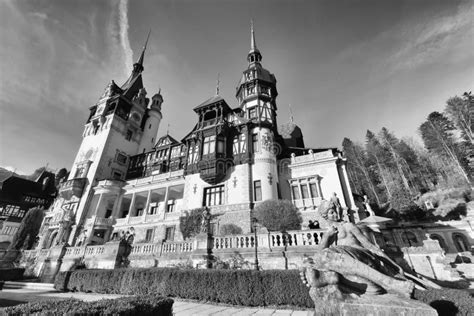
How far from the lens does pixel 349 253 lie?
3941 mm

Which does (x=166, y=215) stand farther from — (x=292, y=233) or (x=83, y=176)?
(x=292, y=233)

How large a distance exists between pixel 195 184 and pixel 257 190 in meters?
7.92

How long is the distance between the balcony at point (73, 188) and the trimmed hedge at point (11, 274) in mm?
13385

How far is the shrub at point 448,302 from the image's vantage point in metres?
3.47

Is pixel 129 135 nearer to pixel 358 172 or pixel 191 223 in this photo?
pixel 191 223

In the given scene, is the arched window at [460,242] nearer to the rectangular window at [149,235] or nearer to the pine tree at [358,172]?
the pine tree at [358,172]

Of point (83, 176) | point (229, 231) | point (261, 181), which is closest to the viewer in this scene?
point (229, 231)

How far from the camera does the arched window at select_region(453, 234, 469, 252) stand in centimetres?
2117

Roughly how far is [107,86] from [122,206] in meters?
26.6

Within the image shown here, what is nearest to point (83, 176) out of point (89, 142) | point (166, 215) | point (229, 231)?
point (89, 142)

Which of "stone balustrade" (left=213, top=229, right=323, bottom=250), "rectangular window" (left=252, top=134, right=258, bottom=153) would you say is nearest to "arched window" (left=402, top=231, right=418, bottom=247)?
"stone balustrade" (left=213, top=229, right=323, bottom=250)

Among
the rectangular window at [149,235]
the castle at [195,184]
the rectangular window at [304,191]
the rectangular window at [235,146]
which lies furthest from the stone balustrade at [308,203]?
the rectangular window at [149,235]

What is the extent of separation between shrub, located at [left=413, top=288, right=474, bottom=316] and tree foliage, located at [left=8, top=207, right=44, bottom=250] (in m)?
45.1

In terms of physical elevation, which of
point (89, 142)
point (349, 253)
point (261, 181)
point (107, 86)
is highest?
point (107, 86)
